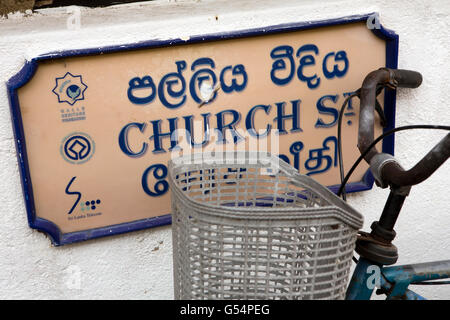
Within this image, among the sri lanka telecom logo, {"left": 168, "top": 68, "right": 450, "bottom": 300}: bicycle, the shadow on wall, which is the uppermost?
the shadow on wall

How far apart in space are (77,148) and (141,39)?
41 centimetres

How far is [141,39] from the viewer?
1729 mm

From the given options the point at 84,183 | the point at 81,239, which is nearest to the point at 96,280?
the point at 81,239

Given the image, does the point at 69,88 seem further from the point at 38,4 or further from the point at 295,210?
the point at 295,210

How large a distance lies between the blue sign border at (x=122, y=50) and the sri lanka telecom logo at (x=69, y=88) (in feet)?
0.24

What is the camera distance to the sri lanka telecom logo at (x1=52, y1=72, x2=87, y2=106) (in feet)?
5.46

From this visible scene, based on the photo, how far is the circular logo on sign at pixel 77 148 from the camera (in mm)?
1723

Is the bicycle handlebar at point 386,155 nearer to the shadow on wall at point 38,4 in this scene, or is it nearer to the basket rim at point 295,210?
the basket rim at point 295,210

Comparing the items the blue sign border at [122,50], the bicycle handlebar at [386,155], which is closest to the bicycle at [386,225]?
the bicycle handlebar at [386,155]

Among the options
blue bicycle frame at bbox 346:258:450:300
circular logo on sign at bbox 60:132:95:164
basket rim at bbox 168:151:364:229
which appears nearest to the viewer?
basket rim at bbox 168:151:364:229

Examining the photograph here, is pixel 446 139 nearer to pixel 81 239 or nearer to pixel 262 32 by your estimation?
pixel 262 32

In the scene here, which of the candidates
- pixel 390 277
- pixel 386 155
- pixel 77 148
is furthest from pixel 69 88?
pixel 390 277

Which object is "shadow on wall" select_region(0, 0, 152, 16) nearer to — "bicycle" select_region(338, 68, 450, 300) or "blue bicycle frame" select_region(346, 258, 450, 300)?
"bicycle" select_region(338, 68, 450, 300)

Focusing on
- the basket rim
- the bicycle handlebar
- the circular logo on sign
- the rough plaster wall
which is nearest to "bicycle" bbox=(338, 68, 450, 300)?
the bicycle handlebar
